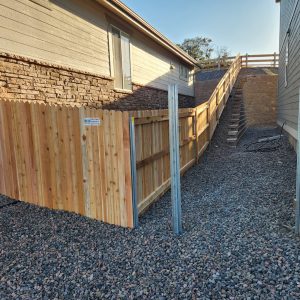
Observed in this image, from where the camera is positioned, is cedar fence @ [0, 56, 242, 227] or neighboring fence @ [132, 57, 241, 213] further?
neighboring fence @ [132, 57, 241, 213]

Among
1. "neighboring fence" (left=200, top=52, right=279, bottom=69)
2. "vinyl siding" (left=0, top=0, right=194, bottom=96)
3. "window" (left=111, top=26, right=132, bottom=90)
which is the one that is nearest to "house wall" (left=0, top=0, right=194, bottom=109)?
"vinyl siding" (left=0, top=0, right=194, bottom=96)

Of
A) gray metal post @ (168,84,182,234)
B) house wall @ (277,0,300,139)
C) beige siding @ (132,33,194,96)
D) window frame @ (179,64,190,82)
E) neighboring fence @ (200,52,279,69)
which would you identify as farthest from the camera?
neighboring fence @ (200,52,279,69)

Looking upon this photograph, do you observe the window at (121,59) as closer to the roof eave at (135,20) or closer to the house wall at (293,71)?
the roof eave at (135,20)

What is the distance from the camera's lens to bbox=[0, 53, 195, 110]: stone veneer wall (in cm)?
485

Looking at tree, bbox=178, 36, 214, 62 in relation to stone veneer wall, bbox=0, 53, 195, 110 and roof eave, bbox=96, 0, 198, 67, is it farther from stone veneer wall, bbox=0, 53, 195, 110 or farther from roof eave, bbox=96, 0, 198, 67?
stone veneer wall, bbox=0, 53, 195, 110

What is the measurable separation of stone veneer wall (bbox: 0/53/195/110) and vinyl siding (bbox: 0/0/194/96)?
18 cm

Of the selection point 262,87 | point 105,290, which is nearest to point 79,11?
point 105,290

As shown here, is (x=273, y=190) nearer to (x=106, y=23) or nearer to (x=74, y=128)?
(x=74, y=128)

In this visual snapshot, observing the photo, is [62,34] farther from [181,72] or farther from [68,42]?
[181,72]

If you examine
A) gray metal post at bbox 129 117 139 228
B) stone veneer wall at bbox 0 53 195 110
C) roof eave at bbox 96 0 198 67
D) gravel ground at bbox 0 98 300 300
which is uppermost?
roof eave at bbox 96 0 198 67

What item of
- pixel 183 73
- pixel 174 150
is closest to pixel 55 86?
pixel 174 150

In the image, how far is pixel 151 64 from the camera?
10.8 metres

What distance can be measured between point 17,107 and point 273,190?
4648 millimetres

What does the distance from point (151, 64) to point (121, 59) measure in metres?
2.44
